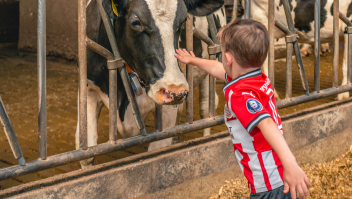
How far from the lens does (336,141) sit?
361cm

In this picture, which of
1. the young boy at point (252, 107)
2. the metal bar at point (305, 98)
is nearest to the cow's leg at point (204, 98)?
the metal bar at point (305, 98)

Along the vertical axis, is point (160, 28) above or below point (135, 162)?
above

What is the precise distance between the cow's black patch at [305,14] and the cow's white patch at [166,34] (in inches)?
137

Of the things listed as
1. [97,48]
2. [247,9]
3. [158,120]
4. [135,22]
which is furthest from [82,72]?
[247,9]

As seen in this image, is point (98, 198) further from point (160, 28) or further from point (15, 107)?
point (15, 107)

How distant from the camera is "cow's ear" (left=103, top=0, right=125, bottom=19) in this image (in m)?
2.20

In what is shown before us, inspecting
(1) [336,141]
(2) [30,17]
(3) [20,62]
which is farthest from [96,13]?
(2) [30,17]

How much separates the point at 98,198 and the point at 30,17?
7.57m

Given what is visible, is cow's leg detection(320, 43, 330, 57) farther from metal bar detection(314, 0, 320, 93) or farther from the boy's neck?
the boy's neck

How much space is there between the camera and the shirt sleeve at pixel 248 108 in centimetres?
157

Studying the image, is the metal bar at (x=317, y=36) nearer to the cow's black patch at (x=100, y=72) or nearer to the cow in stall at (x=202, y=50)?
the cow in stall at (x=202, y=50)

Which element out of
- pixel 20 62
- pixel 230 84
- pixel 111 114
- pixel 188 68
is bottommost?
pixel 20 62

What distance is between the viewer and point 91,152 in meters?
2.18

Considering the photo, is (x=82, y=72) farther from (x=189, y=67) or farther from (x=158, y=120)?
(x=189, y=67)
